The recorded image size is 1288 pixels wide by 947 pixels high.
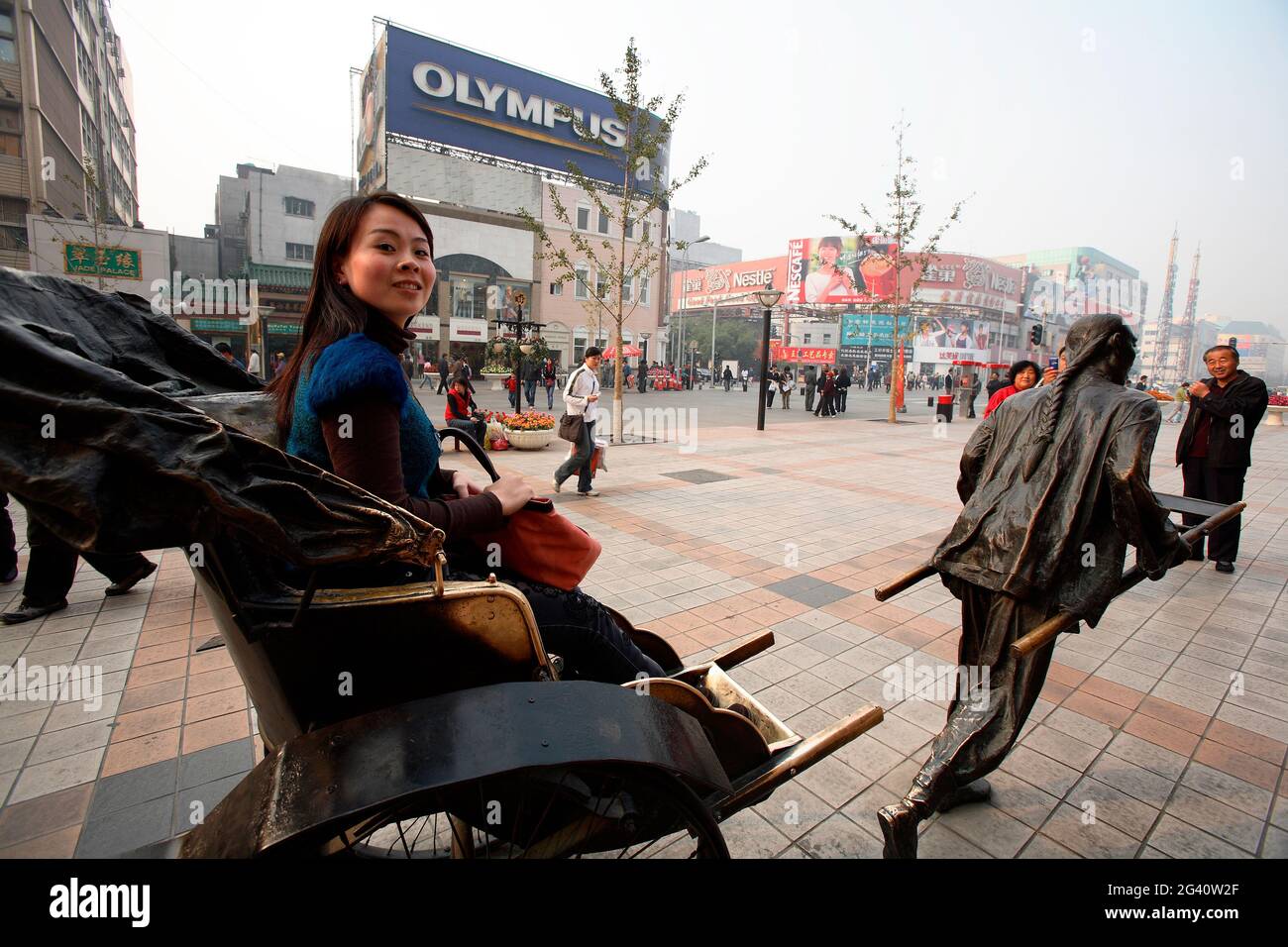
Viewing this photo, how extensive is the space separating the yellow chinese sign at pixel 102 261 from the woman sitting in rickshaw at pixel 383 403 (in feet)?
71.8

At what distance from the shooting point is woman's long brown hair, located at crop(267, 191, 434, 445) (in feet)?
5.41

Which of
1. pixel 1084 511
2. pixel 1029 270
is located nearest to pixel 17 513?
pixel 1084 511

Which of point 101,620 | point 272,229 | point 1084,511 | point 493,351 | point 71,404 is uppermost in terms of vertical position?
point 272,229

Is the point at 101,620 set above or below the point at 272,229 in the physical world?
below

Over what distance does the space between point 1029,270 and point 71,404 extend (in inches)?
3512

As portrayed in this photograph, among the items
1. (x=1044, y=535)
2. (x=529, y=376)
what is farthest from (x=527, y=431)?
(x=529, y=376)

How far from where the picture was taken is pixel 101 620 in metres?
4.25

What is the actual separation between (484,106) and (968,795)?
39.4 m

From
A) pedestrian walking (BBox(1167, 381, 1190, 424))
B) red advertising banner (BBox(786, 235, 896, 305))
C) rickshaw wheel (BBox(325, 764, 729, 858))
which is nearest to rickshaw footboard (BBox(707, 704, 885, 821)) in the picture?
rickshaw wheel (BBox(325, 764, 729, 858))

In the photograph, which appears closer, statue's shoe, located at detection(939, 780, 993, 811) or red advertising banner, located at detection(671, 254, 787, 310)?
statue's shoe, located at detection(939, 780, 993, 811)

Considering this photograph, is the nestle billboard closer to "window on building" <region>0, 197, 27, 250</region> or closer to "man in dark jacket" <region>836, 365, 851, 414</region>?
"man in dark jacket" <region>836, 365, 851, 414</region>

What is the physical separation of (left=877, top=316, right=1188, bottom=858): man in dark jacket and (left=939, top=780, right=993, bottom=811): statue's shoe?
34 millimetres
